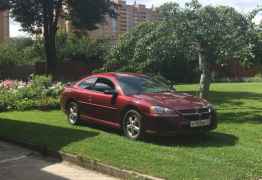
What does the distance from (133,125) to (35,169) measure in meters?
2.53

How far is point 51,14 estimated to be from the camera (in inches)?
1227

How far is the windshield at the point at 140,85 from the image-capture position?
37.1 feet

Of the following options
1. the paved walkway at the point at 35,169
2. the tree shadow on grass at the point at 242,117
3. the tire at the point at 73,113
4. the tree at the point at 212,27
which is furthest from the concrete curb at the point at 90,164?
the tree at the point at 212,27

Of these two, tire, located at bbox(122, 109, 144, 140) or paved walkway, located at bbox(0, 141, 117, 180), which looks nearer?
paved walkway, located at bbox(0, 141, 117, 180)

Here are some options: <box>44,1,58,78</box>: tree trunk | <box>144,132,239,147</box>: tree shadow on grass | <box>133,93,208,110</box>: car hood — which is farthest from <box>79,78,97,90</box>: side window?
<box>44,1,58,78</box>: tree trunk

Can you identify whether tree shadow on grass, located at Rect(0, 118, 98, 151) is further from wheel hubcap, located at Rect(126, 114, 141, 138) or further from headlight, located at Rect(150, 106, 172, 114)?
headlight, located at Rect(150, 106, 172, 114)

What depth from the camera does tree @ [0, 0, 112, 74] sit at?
1199 inches

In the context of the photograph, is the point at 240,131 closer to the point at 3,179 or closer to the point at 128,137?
the point at 128,137

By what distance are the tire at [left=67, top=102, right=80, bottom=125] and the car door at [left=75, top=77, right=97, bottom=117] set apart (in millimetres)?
234

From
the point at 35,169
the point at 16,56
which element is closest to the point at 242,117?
the point at 35,169

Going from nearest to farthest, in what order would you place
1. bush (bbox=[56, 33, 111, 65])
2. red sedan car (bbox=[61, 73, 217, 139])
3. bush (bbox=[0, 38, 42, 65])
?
red sedan car (bbox=[61, 73, 217, 139]), bush (bbox=[0, 38, 42, 65]), bush (bbox=[56, 33, 111, 65])

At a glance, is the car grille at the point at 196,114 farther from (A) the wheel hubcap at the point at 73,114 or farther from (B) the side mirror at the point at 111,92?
(A) the wheel hubcap at the point at 73,114

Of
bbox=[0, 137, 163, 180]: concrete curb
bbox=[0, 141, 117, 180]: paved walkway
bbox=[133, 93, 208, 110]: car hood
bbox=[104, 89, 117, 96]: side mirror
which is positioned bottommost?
bbox=[0, 141, 117, 180]: paved walkway

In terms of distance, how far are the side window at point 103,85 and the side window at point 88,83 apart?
0.21 metres
